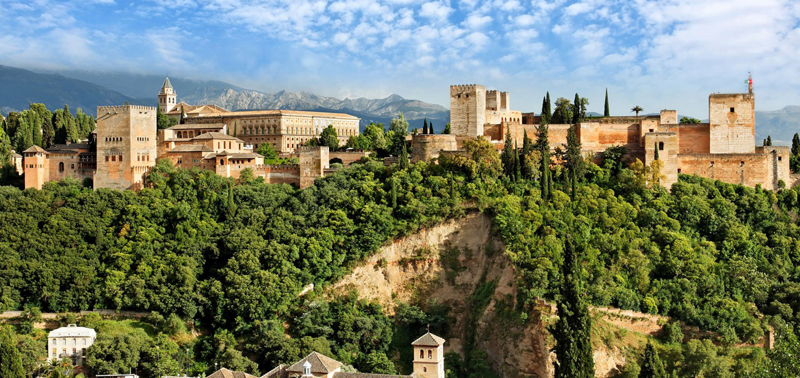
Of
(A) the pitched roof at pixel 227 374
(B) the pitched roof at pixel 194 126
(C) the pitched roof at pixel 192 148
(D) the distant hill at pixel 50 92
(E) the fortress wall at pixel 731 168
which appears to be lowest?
(A) the pitched roof at pixel 227 374

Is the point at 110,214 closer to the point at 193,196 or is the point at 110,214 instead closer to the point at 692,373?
the point at 193,196

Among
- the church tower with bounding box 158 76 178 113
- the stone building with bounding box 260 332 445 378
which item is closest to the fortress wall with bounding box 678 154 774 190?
the stone building with bounding box 260 332 445 378

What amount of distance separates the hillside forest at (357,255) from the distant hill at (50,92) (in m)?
125

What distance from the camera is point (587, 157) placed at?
5112 centimetres

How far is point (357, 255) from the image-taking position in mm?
46281

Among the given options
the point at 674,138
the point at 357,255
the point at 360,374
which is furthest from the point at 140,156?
the point at 674,138

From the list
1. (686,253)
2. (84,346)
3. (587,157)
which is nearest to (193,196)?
(84,346)

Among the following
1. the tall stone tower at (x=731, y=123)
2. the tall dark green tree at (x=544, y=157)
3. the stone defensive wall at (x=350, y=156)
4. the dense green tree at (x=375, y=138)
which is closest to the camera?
the tall dark green tree at (x=544, y=157)

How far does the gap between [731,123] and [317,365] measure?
1066 inches

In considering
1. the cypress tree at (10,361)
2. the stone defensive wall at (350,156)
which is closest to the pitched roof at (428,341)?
the cypress tree at (10,361)

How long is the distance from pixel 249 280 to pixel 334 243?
4.71 meters

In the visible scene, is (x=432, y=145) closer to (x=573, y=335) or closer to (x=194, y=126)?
(x=194, y=126)

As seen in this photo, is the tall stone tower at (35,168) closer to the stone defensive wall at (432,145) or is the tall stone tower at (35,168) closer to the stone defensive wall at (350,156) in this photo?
the stone defensive wall at (350,156)

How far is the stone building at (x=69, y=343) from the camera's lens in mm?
41312
